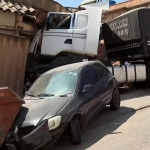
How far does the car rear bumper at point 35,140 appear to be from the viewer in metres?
4.53

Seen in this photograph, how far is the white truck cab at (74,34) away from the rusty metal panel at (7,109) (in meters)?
5.53

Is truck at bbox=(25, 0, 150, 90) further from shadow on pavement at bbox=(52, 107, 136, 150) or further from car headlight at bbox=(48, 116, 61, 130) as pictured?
car headlight at bbox=(48, 116, 61, 130)

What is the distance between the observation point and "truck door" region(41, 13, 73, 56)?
411 inches

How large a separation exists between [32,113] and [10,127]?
489 millimetres

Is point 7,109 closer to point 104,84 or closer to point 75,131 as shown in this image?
point 75,131

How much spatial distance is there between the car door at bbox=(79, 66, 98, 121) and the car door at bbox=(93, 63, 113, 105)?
227mm

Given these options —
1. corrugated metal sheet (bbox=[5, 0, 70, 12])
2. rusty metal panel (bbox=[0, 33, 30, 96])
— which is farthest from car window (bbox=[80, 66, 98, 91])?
corrugated metal sheet (bbox=[5, 0, 70, 12])

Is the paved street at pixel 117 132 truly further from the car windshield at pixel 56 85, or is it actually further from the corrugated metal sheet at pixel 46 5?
the corrugated metal sheet at pixel 46 5

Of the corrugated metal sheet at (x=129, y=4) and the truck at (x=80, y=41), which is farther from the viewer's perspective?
the corrugated metal sheet at (x=129, y=4)

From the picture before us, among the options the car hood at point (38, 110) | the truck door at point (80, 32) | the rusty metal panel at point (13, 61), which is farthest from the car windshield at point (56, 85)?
the truck door at point (80, 32)

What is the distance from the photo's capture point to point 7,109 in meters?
4.91

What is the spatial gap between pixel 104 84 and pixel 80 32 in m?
4.20

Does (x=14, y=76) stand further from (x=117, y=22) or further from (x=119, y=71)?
(x=117, y=22)

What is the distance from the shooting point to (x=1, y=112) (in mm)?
4805
